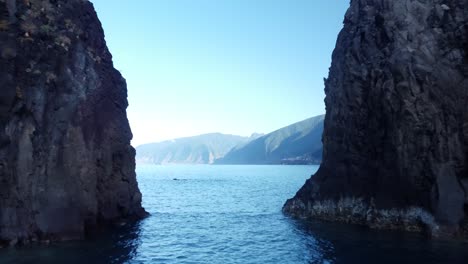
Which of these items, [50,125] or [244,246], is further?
[244,246]

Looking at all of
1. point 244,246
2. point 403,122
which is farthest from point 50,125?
point 403,122

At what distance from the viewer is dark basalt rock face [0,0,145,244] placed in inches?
1527

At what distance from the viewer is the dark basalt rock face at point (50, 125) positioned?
3878cm

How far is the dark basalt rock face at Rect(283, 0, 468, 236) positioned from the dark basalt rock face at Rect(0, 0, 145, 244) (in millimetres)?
30312

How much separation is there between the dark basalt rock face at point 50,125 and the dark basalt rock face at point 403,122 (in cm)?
3031

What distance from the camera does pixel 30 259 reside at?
111ft

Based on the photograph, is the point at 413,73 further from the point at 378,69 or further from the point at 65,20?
the point at 65,20

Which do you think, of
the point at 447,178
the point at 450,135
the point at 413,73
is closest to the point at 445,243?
the point at 447,178

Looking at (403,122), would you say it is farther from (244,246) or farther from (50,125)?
(50,125)

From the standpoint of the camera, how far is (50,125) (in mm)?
41562

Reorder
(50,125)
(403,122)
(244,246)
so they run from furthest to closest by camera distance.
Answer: (403,122), (244,246), (50,125)

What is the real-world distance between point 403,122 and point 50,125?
120ft

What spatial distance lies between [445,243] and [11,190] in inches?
1559

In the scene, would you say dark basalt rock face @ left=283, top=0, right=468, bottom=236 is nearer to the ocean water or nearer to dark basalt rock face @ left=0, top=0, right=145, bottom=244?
the ocean water
